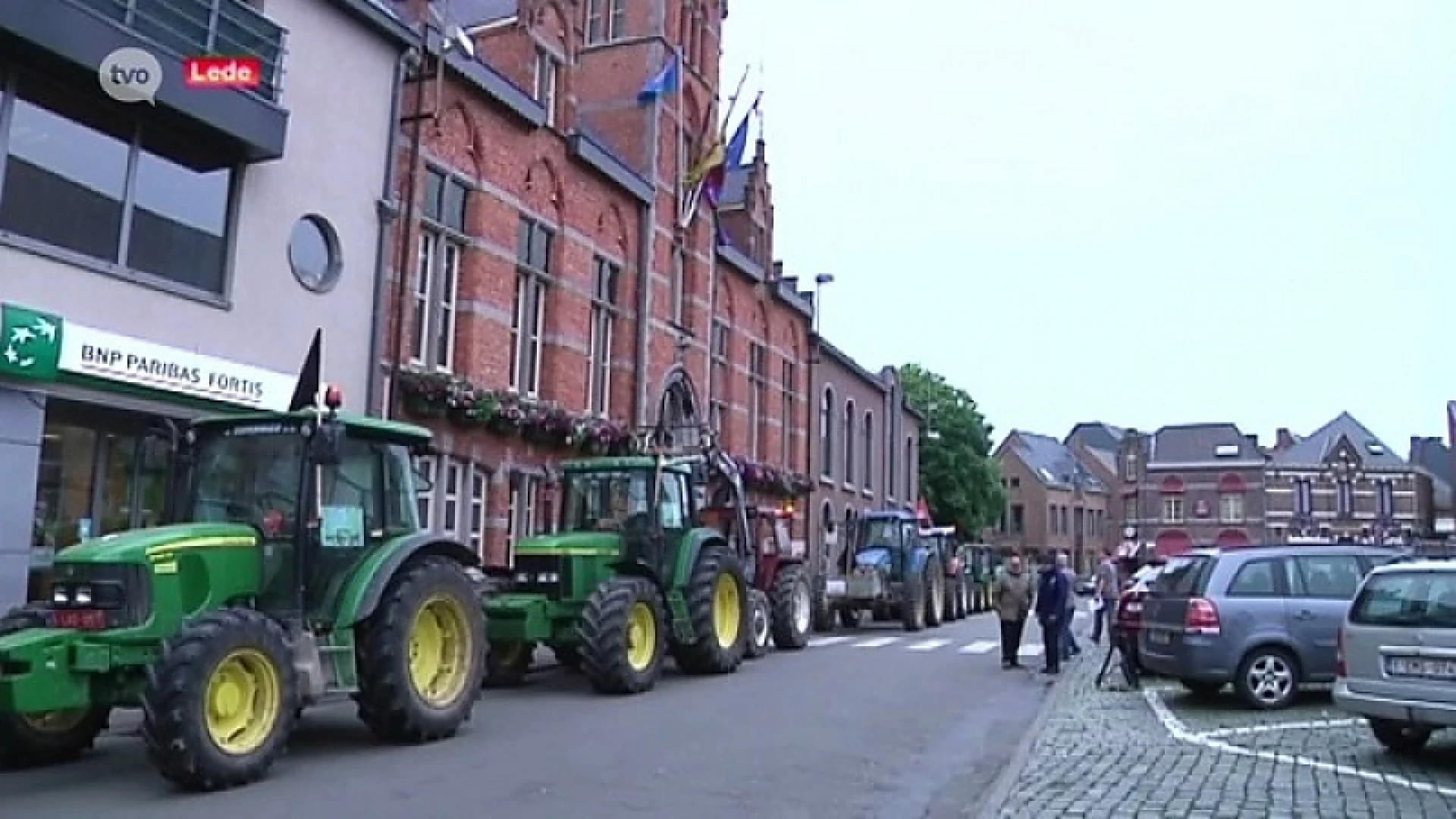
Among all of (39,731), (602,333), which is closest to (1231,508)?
(602,333)

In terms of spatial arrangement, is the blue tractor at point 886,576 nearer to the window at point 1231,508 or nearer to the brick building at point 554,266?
the brick building at point 554,266

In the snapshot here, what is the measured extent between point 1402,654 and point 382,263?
13.3 m

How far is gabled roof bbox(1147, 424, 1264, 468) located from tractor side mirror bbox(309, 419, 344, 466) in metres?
80.8

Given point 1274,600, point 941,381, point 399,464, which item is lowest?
point 1274,600

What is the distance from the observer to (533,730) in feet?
34.1

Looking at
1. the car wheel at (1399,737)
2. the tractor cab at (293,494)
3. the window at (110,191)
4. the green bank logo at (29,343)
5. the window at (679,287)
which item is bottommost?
the car wheel at (1399,737)

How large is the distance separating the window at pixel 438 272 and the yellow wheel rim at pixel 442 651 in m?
9.24

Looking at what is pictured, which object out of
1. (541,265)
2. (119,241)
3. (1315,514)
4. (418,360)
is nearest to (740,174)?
(541,265)

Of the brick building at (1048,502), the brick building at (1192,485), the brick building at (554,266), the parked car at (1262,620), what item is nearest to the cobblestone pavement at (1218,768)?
the parked car at (1262,620)

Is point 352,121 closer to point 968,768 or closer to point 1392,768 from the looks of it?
point 968,768

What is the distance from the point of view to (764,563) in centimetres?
1850

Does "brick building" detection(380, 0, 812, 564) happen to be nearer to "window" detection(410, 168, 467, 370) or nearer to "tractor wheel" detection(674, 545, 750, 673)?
"window" detection(410, 168, 467, 370)

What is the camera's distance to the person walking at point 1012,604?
16.6m

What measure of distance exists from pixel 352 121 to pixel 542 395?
6957mm
